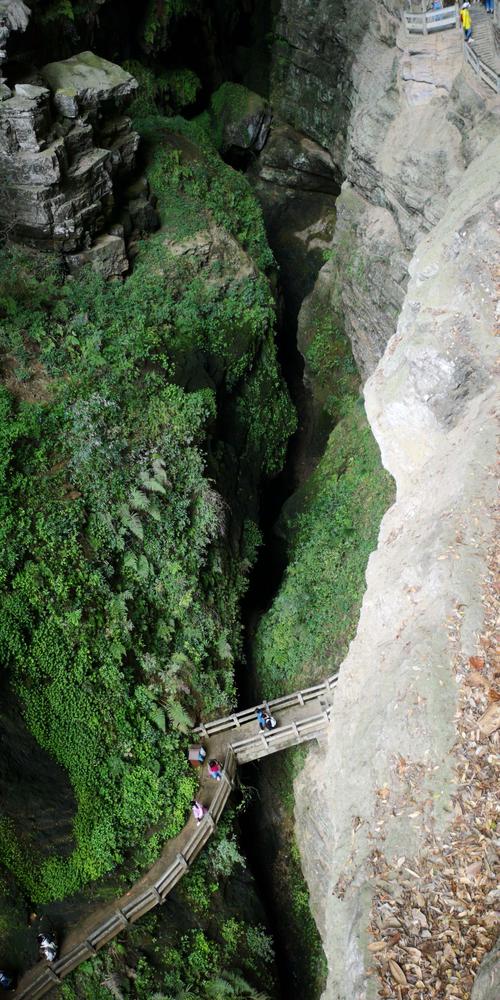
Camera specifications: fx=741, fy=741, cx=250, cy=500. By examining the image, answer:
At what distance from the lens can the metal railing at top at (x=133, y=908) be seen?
600 inches

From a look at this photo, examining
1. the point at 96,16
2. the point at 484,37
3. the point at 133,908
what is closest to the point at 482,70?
the point at 484,37

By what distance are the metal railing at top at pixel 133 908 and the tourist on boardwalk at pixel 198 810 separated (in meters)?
0.12

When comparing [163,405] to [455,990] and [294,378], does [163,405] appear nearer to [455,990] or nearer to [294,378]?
[294,378]

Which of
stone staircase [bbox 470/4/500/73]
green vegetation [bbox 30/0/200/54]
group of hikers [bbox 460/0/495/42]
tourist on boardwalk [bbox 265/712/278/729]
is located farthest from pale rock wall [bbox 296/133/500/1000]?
green vegetation [bbox 30/0/200/54]

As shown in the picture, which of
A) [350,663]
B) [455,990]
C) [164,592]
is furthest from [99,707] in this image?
[455,990]

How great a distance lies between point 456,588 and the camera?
1229 cm

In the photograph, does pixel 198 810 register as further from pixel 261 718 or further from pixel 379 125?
pixel 379 125

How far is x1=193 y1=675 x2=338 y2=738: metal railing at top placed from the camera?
18.5 metres

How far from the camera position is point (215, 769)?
1778 centimetres

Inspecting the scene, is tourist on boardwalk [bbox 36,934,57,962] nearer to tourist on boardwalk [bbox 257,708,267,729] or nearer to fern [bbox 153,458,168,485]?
tourist on boardwalk [bbox 257,708,267,729]

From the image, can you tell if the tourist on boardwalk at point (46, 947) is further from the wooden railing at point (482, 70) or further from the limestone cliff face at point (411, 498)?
the wooden railing at point (482, 70)

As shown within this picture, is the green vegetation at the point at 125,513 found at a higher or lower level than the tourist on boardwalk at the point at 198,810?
higher

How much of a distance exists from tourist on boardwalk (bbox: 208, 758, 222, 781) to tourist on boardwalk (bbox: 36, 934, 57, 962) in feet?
15.7

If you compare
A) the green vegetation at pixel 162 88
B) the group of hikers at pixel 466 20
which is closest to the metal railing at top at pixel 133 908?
the group of hikers at pixel 466 20
